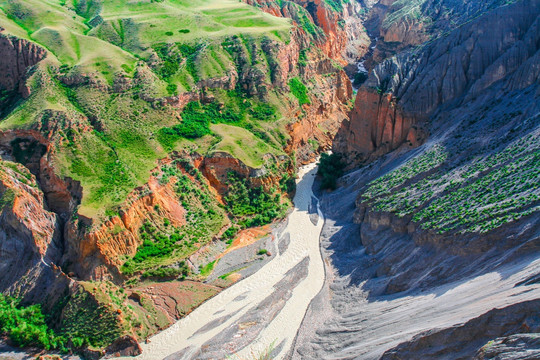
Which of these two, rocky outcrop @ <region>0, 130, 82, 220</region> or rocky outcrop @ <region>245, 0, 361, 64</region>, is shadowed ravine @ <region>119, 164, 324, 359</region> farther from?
rocky outcrop @ <region>245, 0, 361, 64</region>

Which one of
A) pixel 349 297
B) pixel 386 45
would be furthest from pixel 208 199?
pixel 386 45

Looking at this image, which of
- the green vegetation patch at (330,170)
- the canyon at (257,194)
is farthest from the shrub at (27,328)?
the green vegetation patch at (330,170)

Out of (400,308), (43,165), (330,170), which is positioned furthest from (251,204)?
(400,308)

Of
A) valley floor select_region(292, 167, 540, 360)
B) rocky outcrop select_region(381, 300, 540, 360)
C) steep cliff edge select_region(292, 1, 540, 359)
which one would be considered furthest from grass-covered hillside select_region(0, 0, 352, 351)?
rocky outcrop select_region(381, 300, 540, 360)

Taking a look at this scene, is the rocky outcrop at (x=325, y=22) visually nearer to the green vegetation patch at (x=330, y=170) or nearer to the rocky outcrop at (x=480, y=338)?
the green vegetation patch at (x=330, y=170)

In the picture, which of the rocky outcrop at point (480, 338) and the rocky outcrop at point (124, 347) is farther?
the rocky outcrop at point (124, 347)

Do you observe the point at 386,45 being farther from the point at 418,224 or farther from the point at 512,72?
the point at 418,224
